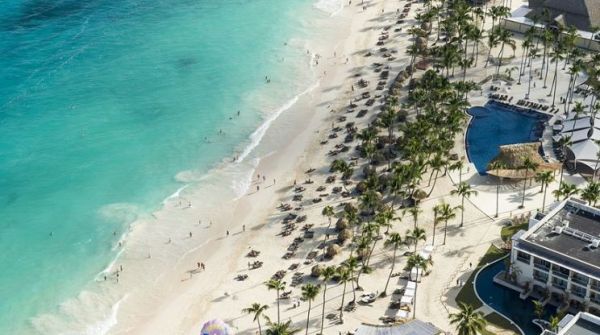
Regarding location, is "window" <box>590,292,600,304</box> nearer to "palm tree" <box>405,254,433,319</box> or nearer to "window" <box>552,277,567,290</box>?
"window" <box>552,277,567,290</box>

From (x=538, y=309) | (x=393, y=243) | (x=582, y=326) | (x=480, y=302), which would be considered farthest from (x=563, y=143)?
(x=582, y=326)

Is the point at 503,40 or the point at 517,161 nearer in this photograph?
the point at 517,161

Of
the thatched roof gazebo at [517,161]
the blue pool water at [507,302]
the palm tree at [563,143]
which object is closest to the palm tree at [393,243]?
the blue pool water at [507,302]

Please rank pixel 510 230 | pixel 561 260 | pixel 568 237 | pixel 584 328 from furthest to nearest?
pixel 510 230 → pixel 568 237 → pixel 561 260 → pixel 584 328

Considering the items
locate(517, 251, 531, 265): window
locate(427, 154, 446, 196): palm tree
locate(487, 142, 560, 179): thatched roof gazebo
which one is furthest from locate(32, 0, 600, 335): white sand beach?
locate(517, 251, 531, 265): window

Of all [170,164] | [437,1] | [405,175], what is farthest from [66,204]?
[437,1]

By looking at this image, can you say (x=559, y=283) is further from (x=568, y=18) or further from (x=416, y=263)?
(x=568, y=18)

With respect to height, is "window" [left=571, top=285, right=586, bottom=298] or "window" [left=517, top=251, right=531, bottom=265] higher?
"window" [left=517, top=251, right=531, bottom=265]

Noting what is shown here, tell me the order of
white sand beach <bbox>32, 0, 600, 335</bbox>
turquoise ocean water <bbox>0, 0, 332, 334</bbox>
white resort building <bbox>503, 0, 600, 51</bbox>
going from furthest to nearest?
1. white resort building <bbox>503, 0, 600, 51</bbox>
2. turquoise ocean water <bbox>0, 0, 332, 334</bbox>
3. white sand beach <bbox>32, 0, 600, 335</bbox>
